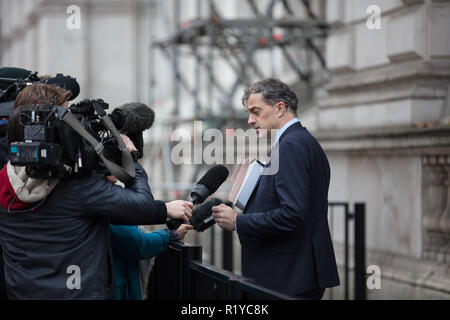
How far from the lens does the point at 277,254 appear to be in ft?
13.2

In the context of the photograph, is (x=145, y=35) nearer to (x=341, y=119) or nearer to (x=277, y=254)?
(x=341, y=119)

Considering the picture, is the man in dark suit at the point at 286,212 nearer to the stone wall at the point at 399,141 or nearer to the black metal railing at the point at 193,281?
the black metal railing at the point at 193,281

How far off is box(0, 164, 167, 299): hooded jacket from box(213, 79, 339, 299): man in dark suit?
74 centimetres

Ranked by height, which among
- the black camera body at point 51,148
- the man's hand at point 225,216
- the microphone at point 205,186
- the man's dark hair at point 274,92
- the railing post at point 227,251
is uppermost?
the man's dark hair at point 274,92

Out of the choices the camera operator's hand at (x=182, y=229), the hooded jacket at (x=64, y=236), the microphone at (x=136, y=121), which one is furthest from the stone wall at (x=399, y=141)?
the hooded jacket at (x=64, y=236)

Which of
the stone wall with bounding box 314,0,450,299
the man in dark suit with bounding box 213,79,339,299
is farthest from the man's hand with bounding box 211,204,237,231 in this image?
the stone wall with bounding box 314,0,450,299

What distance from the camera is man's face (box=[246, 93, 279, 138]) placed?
13.4 ft

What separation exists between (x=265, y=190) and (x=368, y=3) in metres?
5.09

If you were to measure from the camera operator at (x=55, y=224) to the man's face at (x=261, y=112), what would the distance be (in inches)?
35.3

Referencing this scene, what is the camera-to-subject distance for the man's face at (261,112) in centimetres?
409

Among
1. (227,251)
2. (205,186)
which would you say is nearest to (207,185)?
(205,186)

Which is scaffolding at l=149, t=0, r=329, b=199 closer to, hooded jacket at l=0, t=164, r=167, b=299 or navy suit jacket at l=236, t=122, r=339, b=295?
navy suit jacket at l=236, t=122, r=339, b=295

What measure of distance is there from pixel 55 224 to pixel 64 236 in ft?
0.24
